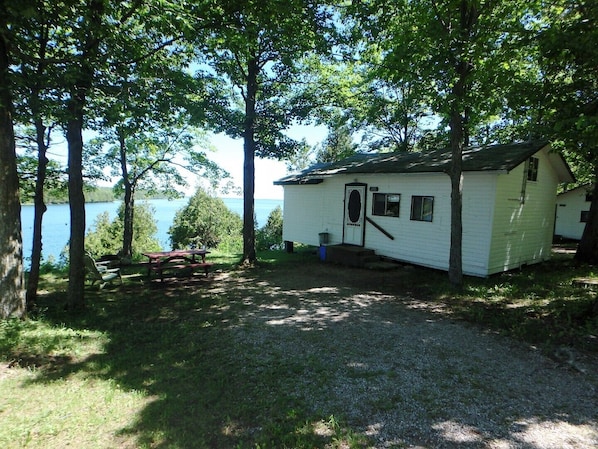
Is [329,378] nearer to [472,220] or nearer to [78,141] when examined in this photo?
[78,141]

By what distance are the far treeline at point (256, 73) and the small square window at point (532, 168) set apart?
2538 millimetres

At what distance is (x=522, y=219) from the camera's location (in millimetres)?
10781

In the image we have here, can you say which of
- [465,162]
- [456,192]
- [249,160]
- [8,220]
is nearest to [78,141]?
[8,220]

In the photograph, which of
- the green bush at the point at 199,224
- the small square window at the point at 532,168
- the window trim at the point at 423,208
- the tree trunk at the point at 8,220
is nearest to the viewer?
the tree trunk at the point at 8,220

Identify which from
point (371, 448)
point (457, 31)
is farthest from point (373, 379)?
point (457, 31)

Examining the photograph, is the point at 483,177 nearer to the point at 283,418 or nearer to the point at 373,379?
the point at 373,379

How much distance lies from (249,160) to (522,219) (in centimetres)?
901

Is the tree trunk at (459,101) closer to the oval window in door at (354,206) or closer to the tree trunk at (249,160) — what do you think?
the oval window in door at (354,206)

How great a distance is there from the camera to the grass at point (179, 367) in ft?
10.4

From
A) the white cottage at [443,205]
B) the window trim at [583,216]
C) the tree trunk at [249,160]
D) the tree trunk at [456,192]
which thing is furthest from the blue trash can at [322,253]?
the window trim at [583,216]

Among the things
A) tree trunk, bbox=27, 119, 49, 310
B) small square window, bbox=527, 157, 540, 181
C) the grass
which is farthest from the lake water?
small square window, bbox=527, 157, 540, 181

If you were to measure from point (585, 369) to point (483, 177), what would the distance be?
20.7ft

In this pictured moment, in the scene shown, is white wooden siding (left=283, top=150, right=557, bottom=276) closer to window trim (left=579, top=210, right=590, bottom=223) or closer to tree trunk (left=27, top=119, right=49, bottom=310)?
tree trunk (left=27, top=119, right=49, bottom=310)

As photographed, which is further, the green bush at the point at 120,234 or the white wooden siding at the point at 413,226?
the green bush at the point at 120,234
